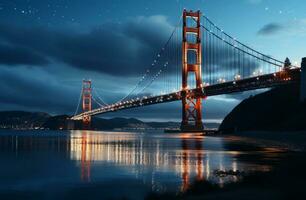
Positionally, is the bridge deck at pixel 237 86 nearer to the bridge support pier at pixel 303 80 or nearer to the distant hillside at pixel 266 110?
the distant hillside at pixel 266 110

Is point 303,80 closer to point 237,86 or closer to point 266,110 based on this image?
point 237,86

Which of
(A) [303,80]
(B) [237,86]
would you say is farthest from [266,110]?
(A) [303,80]

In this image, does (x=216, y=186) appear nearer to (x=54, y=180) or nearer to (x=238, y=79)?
(x=54, y=180)

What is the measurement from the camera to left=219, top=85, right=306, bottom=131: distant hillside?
70.9m

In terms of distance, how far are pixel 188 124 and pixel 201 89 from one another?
9.68 meters

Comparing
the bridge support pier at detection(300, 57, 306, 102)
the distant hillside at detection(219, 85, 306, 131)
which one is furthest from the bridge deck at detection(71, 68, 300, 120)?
the bridge support pier at detection(300, 57, 306, 102)

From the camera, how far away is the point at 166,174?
18.5 metres

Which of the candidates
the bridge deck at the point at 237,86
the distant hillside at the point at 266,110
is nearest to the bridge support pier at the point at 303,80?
the bridge deck at the point at 237,86

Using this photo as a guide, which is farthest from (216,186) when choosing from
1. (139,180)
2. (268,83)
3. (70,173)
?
(268,83)

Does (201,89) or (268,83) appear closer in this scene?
(268,83)

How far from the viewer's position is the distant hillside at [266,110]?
7089 centimetres

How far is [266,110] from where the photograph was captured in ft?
263

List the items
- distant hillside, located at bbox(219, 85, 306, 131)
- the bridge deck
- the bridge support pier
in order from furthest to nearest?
distant hillside, located at bbox(219, 85, 306, 131) < the bridge deck < the bridge support pier

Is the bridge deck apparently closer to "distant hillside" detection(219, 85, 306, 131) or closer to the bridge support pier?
"distant hillside" detection(219, 85, 306, 131)
